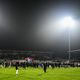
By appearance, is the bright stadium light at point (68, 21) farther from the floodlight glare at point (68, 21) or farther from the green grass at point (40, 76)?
the green grass at point (40, 76)

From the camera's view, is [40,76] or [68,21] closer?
[40,76]

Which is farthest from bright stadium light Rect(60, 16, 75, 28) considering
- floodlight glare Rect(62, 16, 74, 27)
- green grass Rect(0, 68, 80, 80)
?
green grass Rect(0, 68, 80, 80)

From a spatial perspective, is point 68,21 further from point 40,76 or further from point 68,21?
point 40,76

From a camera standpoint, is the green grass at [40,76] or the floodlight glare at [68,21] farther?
the floodlight glare at [68,21]

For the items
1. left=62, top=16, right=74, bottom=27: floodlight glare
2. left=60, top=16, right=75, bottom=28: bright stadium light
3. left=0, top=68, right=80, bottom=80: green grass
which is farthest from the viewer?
left=60, top=16, right=75, bottom=28: bright stadium light

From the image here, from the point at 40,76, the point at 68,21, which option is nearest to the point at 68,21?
the point at 68,21

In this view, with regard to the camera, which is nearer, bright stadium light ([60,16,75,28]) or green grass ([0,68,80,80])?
green grass ([0,68,80,80])

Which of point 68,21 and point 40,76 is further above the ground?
point 68,21

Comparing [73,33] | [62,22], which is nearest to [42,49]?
[73,33]

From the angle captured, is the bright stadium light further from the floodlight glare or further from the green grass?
the green grass

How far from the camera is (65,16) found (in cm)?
→ 6066

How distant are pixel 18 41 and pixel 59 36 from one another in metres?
13.2

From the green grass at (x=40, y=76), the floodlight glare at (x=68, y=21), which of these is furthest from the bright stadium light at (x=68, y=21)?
the green grass at (x=40, y=76)

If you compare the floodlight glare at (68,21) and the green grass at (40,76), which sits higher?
the floodlight glare at (68,21)
